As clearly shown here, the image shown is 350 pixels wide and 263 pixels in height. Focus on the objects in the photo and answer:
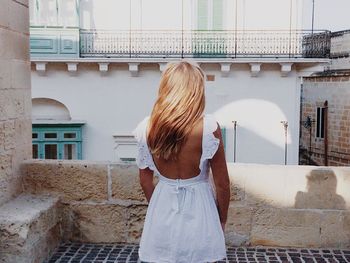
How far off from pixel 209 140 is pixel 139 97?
43.7 feet

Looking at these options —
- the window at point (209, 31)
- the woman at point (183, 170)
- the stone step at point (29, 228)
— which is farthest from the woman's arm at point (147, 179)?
the window at point (209, 31)

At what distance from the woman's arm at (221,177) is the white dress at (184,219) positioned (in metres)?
0.03

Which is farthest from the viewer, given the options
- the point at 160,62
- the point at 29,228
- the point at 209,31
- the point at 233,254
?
the point at 209,31

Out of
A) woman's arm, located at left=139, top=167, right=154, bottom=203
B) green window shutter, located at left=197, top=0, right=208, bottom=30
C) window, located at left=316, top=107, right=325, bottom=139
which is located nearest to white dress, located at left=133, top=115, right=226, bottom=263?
woman's arm, located at left=139, top=167, right=154, bottom=203

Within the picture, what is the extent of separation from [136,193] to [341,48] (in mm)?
16777

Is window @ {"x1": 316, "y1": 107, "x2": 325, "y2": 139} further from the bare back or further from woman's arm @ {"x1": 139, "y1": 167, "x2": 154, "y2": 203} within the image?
the bare back

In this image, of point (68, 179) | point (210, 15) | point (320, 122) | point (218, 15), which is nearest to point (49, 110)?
point (210, 15)

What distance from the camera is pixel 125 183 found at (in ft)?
14.6

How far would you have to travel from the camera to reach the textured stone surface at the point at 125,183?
4.44 m

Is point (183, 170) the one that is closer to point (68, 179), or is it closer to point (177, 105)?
point (177, 105)

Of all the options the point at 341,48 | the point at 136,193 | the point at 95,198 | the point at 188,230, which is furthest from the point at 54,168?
the point at 341,48

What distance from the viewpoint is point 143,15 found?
614 inches

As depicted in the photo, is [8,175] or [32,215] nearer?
[32,215]

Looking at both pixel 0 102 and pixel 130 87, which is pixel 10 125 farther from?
pixel 130 87
